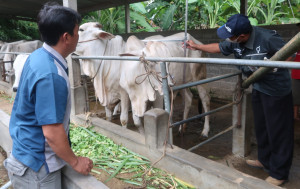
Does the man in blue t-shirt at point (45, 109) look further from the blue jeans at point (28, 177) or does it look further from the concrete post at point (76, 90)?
the concrete post at point (76, 90)

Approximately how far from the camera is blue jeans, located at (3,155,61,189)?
5.05 feet

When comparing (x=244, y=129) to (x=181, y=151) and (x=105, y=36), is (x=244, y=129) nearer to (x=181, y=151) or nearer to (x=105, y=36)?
(x=181, y=151)

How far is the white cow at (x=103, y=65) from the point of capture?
152 inches

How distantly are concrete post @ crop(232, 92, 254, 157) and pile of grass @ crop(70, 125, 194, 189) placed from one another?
5.10ft

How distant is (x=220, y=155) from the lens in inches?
147

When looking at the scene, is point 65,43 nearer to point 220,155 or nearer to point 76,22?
point 76,22

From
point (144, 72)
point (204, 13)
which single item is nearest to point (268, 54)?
point (144, 72)

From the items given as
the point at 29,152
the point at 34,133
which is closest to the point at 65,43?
the point at 34,133

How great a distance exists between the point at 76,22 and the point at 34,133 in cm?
68

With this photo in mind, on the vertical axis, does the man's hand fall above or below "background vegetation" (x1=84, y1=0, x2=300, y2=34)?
below

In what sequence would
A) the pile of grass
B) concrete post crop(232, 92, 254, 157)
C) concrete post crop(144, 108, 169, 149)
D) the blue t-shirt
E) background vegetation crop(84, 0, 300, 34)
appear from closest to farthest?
the blue t-shirt → the pile of grass → concrete post crop(144, 108, 169, 149) → concrete post crop(232, 92, 254, 157) → background vegetation crop(84, 0, 300, 34)

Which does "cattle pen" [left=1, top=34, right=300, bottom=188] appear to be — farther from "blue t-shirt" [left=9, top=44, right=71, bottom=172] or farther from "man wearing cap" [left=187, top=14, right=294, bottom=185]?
"man wearing cap" [left=187, top=14, right=294, bottom=185]

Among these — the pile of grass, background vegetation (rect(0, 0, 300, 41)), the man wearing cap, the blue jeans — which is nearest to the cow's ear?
the pile of grass

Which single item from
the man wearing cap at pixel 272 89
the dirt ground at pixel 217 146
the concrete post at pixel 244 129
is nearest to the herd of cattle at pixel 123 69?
the dirt ground at pixel 217 146
